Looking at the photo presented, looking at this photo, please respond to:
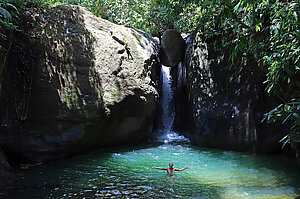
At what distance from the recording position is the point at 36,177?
5.15m

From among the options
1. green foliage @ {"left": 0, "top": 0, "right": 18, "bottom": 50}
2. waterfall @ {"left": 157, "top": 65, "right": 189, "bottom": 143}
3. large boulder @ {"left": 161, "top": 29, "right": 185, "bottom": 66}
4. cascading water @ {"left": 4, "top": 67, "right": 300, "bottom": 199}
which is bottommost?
cascading water @ {"left": 4, "top": 67, "right": 300, "bottom": 199}

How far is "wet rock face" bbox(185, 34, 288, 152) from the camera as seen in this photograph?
281 inches

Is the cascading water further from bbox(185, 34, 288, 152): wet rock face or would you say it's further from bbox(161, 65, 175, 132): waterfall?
bbox(161, 65, 175, 132): waterfall

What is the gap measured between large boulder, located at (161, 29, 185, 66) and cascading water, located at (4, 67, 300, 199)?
16.2 ft

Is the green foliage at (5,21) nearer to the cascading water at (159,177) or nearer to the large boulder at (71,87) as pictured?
the large boulder at (71,87)

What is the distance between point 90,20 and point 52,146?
4.23 meters

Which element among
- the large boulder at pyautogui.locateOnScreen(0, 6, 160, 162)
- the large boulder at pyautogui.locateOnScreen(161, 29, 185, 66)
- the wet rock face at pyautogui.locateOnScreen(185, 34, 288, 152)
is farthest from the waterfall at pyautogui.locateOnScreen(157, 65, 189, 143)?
the large boulder at pyautogui.locateOnScreen(0, 6, 160, 162)

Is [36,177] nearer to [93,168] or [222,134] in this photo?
[93,168]

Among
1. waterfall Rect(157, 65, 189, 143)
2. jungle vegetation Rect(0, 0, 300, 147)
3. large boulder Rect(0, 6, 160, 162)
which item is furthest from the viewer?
waterfall Rect(157, 65, 189, 143)

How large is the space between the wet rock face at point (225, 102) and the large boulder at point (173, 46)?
72.2 inches

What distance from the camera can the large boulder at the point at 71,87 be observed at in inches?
250

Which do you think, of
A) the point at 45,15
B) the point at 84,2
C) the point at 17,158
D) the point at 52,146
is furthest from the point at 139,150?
the point at 84,2

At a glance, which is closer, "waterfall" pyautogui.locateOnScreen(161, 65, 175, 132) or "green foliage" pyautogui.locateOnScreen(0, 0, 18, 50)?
"green foliage" pyautogui.locateOnScreen(0, 0, 18, 50)

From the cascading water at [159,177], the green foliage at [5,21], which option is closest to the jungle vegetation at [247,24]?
the green foliage at [5,21]
